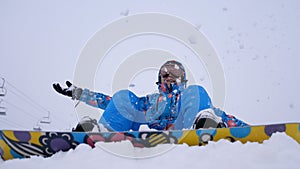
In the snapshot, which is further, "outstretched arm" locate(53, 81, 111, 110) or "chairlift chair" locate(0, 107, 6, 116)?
"chairlift chair" locate(0, 107, 6, 116)

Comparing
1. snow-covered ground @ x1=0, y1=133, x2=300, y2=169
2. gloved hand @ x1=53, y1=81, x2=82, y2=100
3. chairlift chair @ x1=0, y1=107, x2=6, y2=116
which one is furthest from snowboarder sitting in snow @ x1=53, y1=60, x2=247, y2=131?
chairlift chair @ x1=0, y1=107, x2=6, y2=116

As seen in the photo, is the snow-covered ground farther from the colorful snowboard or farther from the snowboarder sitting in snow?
the snowboarder sitting in snow

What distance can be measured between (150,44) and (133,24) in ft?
2.18

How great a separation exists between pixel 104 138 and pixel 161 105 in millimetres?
1137

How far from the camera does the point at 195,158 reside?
4.33ft

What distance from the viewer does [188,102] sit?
2.30 metres

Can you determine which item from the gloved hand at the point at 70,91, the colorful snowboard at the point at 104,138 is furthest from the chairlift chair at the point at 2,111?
the colorful snowboard at the point at 104,138

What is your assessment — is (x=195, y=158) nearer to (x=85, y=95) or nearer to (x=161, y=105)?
(x=161, y=105)

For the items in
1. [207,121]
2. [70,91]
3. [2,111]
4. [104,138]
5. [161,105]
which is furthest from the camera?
[2,111]

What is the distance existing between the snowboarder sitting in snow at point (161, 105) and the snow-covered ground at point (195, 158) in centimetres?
49

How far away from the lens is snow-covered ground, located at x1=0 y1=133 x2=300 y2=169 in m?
1.22

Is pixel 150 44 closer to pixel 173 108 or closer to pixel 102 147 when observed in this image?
pixel 173 108

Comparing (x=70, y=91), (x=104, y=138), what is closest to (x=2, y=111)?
(x=70, y=91)

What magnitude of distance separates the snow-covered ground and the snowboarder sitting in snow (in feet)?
1.62
